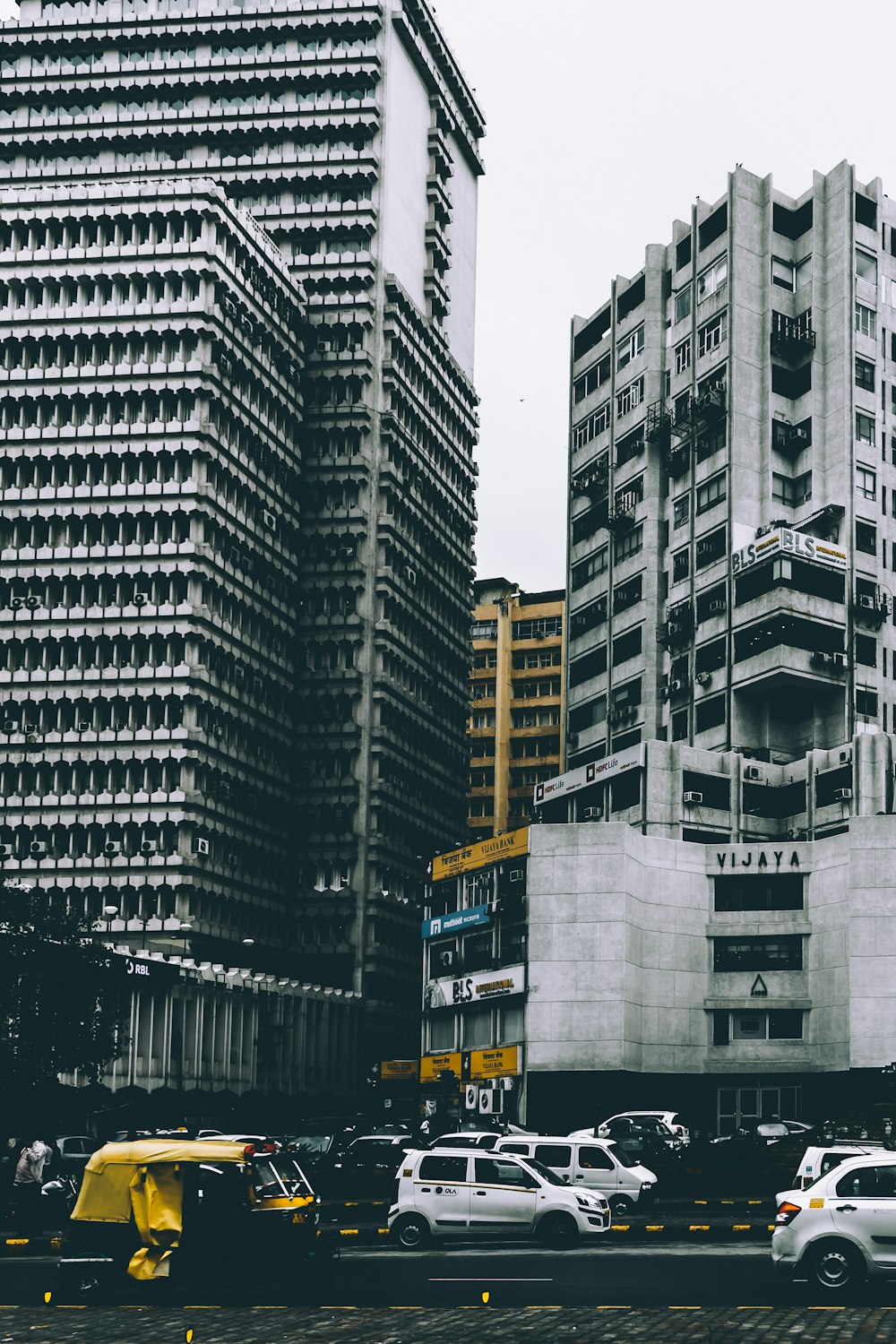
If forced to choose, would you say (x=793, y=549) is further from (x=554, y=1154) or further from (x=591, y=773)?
(x=554, y=1154)

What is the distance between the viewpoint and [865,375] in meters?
109

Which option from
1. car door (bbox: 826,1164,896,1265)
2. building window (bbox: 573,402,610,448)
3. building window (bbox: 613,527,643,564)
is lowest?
car door (bbox: 826,1164,896,1265)

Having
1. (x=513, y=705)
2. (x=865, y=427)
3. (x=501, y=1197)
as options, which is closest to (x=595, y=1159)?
(x=501, y=1197)

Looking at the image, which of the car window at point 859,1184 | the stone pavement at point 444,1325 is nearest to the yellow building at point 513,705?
the car window at point 859,1184

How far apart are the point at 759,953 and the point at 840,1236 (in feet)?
220

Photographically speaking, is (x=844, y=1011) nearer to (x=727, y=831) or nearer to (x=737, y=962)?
(x=737, y=962)

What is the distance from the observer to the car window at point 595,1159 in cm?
4481

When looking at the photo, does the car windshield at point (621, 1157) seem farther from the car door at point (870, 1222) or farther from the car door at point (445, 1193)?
the car door at point (870, 1222)

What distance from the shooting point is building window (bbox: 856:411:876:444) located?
10794cm

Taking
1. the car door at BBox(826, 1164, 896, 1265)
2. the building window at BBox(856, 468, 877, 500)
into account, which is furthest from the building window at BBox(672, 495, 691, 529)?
the car door at BBox(826, 1164, 896, 1265)

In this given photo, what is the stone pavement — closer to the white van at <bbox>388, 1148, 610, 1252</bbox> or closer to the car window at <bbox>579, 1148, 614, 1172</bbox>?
the white van at <bbox>388, 1148, 610, 1252</bbox>

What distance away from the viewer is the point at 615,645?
118062 millimetres

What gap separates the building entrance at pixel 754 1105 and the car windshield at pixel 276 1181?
213 feet

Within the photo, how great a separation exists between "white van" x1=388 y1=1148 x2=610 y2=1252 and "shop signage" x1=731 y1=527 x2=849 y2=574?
69117 mm
